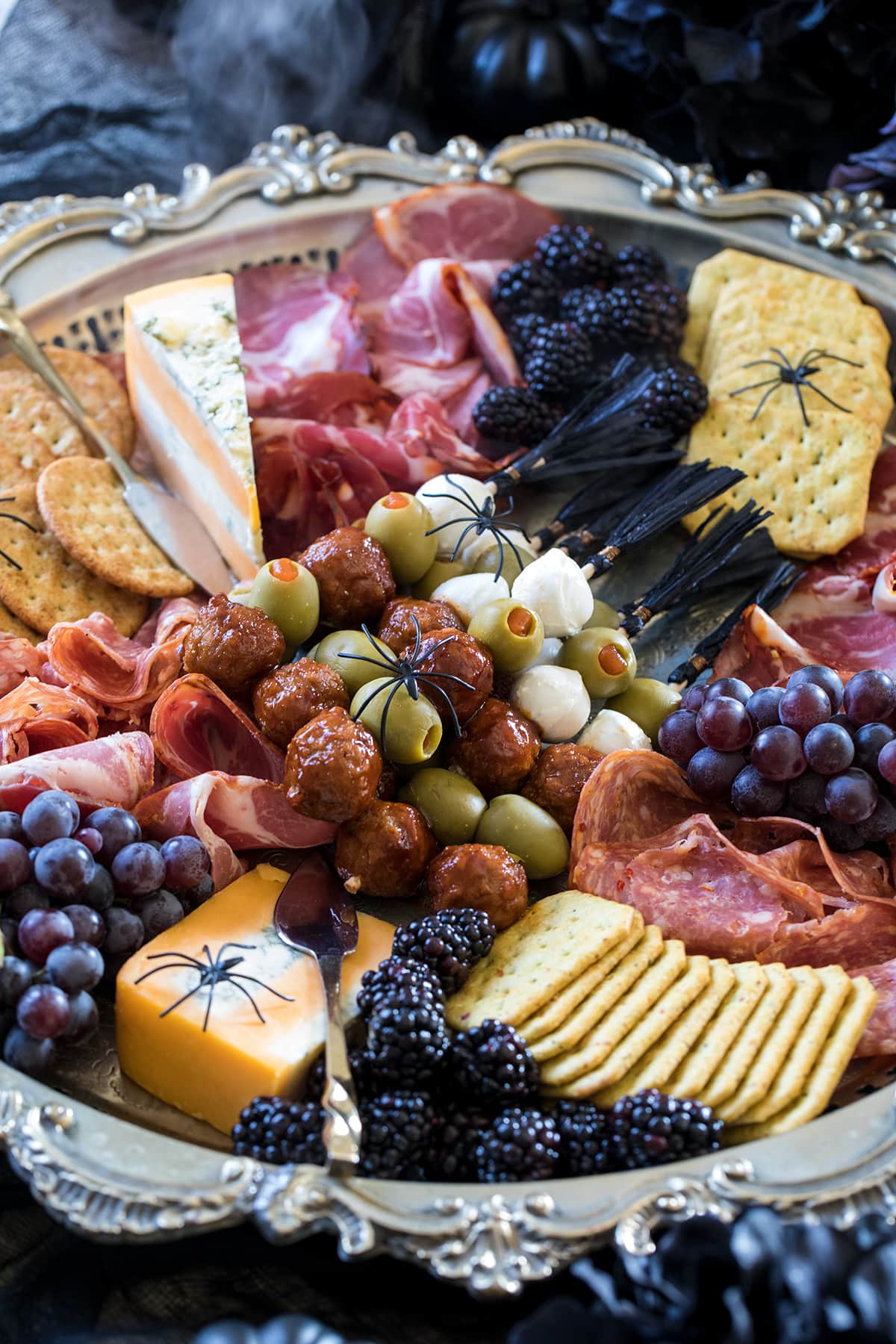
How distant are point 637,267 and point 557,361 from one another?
0.33m

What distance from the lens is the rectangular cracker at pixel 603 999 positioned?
51.5 inches

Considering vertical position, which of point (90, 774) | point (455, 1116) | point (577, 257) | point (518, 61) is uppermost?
point (518, 61)

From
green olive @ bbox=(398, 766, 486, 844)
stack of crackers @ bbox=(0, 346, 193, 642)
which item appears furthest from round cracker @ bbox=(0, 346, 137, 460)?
green olive @ bbox=(398, 766, 486, 844)

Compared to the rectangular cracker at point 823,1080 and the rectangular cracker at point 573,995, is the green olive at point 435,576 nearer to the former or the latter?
the rectangular cracker at point 573,995

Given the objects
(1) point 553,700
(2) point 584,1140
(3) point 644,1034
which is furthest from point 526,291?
(2) point 584,1140

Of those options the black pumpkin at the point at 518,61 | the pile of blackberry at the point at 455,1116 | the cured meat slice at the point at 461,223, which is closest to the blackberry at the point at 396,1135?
the pile of blackberry at the point at 455,1116

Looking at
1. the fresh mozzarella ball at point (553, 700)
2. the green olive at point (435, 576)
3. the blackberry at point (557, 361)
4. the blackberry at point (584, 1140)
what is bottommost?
the blackberry at point (584, 1140)

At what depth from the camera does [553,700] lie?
1.69 m

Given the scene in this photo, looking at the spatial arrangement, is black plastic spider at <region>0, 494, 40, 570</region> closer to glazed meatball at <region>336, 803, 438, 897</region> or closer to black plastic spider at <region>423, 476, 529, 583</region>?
black plastic spider at <region>423, 476, 529, 583</region>

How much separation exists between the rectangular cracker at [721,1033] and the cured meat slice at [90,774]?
0.78 metres

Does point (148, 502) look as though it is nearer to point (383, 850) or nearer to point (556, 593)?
point (556, 593)

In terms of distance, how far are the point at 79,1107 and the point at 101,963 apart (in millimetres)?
169

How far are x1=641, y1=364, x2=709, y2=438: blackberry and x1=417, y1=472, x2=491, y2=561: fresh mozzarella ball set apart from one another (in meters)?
0.44

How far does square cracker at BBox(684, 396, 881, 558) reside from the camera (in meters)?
2.10
